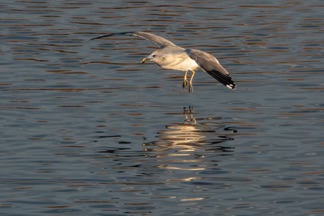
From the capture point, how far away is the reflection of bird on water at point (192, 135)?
14.9 m

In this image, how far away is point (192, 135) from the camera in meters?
15.5

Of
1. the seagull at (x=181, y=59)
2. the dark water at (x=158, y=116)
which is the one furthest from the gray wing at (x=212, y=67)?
the dark water at (x=158, y=116)

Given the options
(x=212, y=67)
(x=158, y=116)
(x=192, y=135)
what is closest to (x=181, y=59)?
(x=212, y=67)

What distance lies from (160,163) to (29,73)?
6.48 meters

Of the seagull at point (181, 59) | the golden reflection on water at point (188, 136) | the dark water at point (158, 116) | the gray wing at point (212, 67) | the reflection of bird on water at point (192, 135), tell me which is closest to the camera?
the dark water at point (158, 116)

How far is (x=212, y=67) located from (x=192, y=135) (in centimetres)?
150

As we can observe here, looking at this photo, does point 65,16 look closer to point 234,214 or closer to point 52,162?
point 52,162

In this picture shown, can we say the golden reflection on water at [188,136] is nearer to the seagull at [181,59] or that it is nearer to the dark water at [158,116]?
the dark water at [158,116]

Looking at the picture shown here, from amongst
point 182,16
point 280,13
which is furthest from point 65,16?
point 280,13

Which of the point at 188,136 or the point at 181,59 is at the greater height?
the point at 181,59

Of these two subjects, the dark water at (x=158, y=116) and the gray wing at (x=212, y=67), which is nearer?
the dark water at (x=158, y=116)

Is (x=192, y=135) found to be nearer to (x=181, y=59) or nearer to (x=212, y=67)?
(x=212, y=67)

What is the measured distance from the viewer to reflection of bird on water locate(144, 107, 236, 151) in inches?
587

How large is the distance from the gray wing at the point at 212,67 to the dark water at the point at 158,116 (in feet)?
1.85
